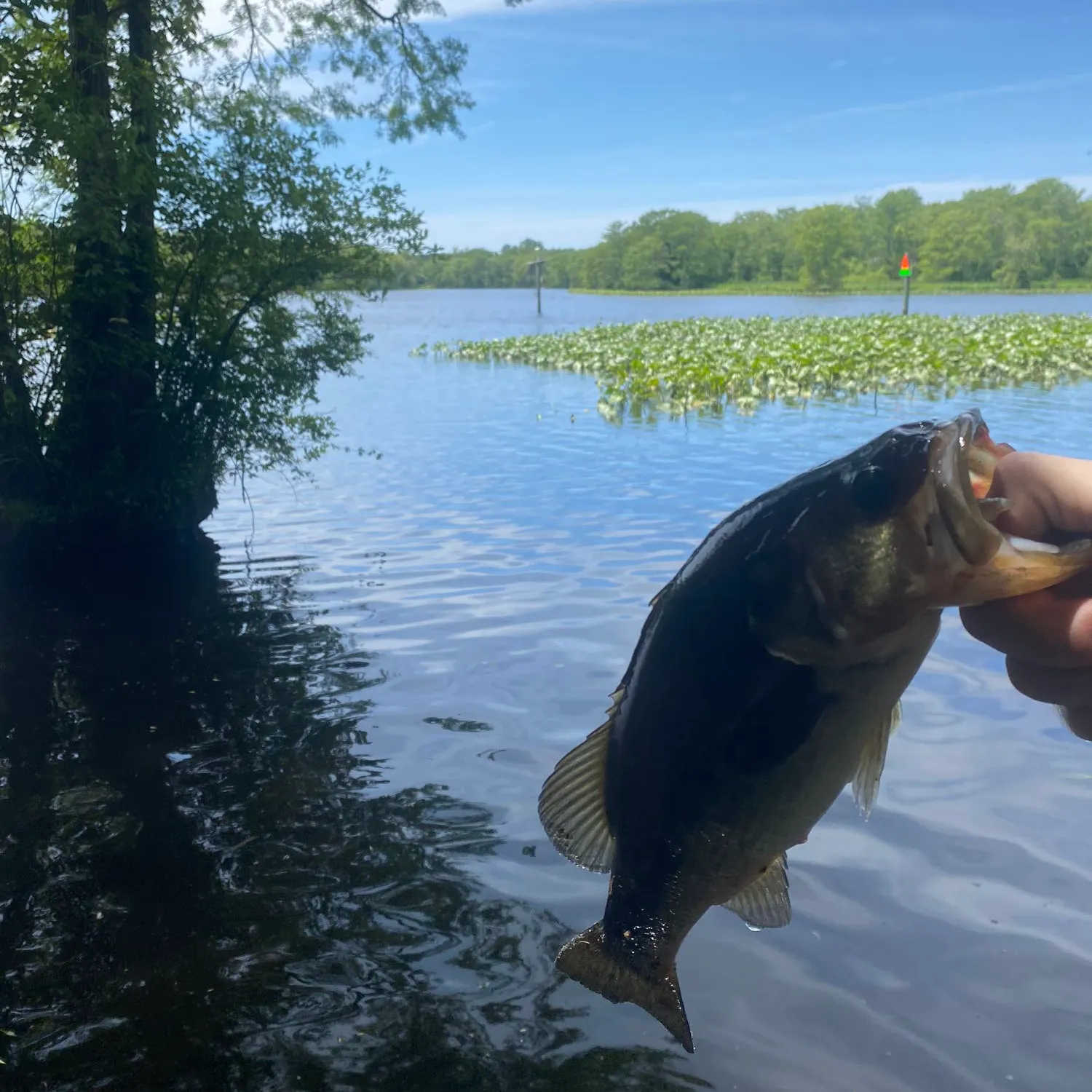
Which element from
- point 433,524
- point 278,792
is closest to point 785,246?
point 433,524

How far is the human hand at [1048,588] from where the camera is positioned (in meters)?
1.82

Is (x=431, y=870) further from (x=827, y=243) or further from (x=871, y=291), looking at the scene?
(x=871, y=291)

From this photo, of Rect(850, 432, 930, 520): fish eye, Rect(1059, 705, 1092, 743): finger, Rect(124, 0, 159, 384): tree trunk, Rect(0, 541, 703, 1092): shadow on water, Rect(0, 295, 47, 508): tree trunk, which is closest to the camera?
Rect(850, 432, 930, 520): fish eye

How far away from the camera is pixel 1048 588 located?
1853 millimetres

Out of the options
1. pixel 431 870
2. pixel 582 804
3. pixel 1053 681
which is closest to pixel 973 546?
pixel 1053 681

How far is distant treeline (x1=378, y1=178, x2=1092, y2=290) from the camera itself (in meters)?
77.3

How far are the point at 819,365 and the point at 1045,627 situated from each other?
2134 centimetres

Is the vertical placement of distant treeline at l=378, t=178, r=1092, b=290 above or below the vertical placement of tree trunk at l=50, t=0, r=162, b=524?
above

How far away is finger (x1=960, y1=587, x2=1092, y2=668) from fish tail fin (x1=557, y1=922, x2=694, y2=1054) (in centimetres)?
99

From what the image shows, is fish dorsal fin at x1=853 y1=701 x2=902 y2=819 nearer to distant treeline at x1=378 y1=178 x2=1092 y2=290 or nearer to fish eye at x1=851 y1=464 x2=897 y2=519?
fish eye at x1=851 y1=464 x2=897 y2=519

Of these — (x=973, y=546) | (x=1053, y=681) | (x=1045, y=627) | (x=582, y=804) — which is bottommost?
(x=582, y=804)

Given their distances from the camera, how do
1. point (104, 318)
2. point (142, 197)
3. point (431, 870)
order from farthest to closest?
point (104, 318), point (142, 197), point (431, 870)

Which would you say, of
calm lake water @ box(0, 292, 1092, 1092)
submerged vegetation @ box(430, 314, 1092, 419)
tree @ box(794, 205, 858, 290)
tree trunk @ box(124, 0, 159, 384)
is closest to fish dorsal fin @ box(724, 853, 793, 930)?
calm lake water @ box(0, 292, 1092, 1092)

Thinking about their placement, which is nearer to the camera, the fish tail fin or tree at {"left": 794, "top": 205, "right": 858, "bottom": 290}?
the fish tail fin
